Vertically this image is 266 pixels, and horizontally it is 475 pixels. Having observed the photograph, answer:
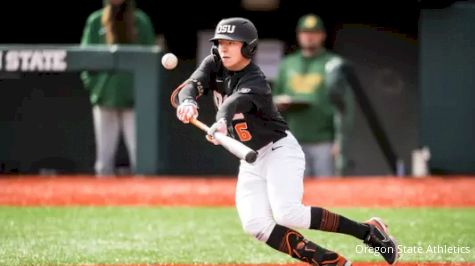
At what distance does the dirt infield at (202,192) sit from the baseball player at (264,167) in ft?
11.5

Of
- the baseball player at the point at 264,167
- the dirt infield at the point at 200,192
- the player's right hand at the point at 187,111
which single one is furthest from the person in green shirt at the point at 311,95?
the player's right hand at the point at 187,111

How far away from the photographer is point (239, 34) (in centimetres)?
529

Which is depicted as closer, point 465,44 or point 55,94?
point 465,44

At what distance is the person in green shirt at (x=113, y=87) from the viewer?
10062 mm

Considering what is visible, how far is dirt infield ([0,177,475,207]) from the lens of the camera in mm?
9148

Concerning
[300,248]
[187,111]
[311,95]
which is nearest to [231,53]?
[187,111]

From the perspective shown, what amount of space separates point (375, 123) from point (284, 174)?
7.64 m

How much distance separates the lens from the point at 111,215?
8.33m

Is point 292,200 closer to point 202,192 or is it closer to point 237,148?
point 237,148

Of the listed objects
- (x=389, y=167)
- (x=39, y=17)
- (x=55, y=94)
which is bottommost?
(x=389, y=167)

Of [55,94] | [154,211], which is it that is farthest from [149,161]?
[55,94]

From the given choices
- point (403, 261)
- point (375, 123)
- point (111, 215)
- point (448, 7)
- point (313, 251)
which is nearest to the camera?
Answer: point (313, 251)

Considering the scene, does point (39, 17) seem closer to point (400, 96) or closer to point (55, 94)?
point (55, 94)

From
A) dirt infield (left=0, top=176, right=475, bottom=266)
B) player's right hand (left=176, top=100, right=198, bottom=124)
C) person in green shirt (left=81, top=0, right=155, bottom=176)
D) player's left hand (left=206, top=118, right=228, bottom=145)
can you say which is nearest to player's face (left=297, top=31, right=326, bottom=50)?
dirt infield (left=0, top=176, right=475, bottom=266)
